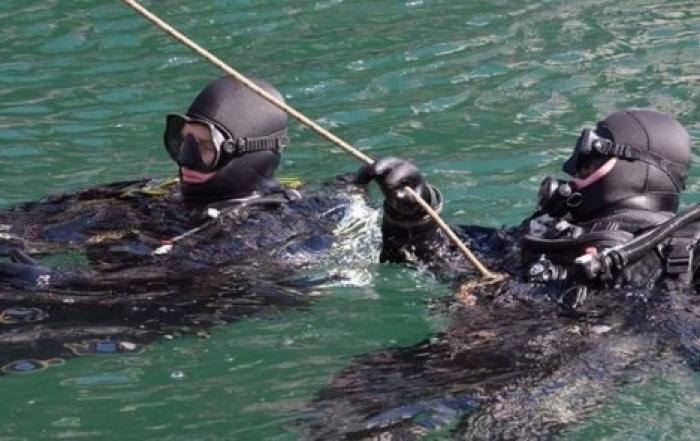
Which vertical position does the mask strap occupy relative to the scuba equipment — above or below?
above

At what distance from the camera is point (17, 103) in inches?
366

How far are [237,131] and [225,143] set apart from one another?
105mm

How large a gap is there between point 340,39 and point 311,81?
94cm

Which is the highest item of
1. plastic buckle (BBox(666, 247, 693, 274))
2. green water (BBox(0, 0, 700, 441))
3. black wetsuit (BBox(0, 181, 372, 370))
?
plastic buckle (BBox(666, 247, 693, 274))

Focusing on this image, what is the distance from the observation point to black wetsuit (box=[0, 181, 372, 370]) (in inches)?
215

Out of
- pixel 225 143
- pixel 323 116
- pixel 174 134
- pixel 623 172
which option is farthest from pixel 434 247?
pixel 323 116

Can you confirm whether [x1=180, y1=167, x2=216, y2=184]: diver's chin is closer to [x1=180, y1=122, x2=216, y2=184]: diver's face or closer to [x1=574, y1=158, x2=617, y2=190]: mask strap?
[x1=180, y1=122, x2=216, y2=184]: diver's face

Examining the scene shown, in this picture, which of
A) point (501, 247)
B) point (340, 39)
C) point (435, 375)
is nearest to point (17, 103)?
point (340, 39)

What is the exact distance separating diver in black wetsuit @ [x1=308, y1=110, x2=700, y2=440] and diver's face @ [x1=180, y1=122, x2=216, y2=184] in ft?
3.58

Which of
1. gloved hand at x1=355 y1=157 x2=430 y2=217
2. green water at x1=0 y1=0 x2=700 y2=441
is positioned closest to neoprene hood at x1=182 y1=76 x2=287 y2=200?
green water at x1=0 y1=0 x2=700 y2=441

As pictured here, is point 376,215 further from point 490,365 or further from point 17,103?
point 17,103

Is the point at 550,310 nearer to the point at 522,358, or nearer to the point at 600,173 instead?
the point at 522,358

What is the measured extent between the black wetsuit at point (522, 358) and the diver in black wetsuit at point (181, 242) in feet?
3.00

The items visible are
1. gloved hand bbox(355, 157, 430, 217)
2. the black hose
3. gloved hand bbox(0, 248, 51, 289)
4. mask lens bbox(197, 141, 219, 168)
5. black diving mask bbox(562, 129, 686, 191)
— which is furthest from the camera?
mask lens bbox(197, 141, 219, 168)
